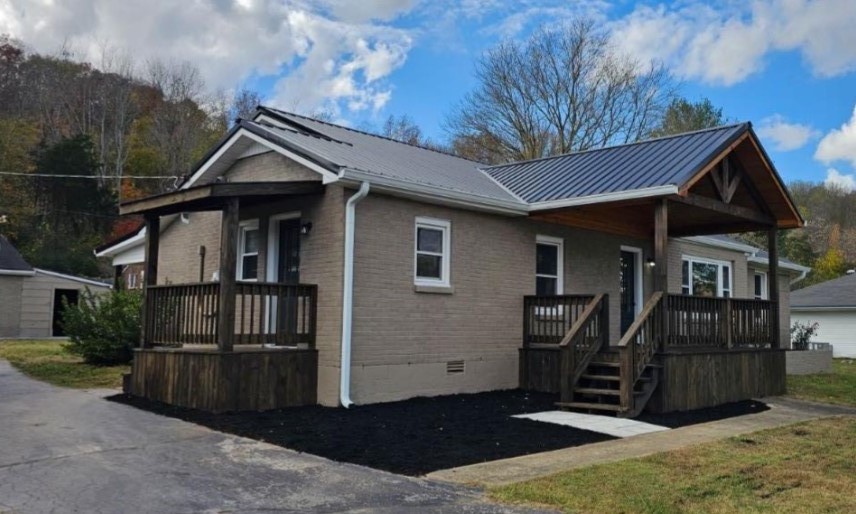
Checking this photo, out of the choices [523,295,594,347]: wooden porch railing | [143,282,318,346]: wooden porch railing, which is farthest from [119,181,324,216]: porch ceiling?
[523,295,594,347]: wooden porch railing

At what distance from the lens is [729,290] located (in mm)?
19297

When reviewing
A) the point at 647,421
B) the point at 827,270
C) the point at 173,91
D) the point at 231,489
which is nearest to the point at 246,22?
the point at 173,91

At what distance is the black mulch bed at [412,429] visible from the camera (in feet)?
24.1

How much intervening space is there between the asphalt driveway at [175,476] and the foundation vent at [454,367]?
4.37 meters

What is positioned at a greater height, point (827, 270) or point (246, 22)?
point (246, 22)

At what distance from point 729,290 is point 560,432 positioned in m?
12.4

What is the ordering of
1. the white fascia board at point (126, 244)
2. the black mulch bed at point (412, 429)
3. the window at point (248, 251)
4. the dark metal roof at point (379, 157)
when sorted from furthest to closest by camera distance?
the white fascia board at point (126, 244) < the window at point (248, 251) < the dark metal roof at point (379, 157) < the black mulch bed at point (412, 429)

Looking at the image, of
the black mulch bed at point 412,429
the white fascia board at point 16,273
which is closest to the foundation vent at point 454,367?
the black mulch bed at point 412,429

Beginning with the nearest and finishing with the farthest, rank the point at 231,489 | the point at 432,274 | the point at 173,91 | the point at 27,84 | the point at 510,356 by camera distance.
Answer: the point at 231,489 < the point at 432,274 < the point at 510,356 < the point at 27,84 < the point at 173,91

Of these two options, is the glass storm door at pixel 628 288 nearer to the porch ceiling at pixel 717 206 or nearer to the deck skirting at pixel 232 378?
the porch ceiling at pixel 717 206

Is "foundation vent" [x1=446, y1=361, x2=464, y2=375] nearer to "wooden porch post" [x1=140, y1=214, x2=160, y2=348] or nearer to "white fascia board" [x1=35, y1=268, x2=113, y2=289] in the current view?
"wooden porch post" [x1=140, y1=214, x2=160, y2=348]

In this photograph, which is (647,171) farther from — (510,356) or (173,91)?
(173,91)

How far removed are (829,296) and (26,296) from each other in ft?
106

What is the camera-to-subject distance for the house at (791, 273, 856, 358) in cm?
3106
